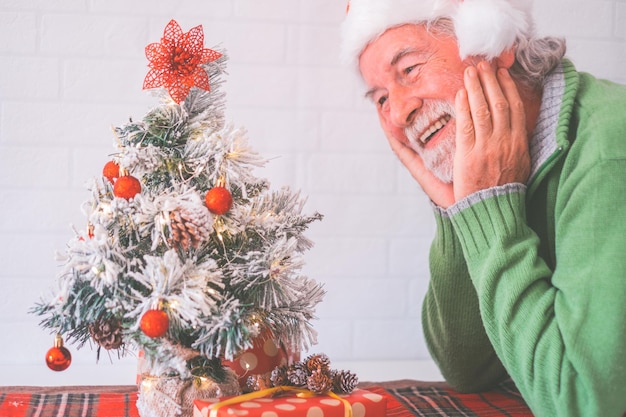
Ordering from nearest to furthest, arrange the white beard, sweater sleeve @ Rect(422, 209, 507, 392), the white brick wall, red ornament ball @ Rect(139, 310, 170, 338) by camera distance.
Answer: red ornament ball @ Rect(139, 310, 170, 338), the white beard, sweater sleeve @ Rect(422, 209, 507, 392), the white brick wall

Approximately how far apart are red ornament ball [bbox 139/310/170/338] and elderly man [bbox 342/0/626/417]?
0.48 metres

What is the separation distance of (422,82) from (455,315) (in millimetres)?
481

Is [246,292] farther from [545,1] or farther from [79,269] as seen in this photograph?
[545,1]

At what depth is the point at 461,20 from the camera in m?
1.24

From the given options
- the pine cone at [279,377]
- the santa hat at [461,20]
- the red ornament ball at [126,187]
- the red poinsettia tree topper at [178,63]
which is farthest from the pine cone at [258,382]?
the santa hat at [461,20]

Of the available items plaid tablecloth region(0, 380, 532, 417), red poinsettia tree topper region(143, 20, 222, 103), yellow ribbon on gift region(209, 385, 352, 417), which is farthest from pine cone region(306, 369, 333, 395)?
red poinsettia tree topper region(143, 20, 222, 103)

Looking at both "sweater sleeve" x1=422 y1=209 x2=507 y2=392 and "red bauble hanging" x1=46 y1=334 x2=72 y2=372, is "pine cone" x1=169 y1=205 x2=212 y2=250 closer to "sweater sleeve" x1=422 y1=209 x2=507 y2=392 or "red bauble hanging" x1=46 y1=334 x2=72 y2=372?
"red bauble hanging" x1=46 y1=334 x2=72 y2=372

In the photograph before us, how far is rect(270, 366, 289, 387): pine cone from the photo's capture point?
1.01 meters

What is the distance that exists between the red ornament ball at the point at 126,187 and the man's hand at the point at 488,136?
0.51m

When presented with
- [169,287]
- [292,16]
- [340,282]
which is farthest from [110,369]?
[292,16]

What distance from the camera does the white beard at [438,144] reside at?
4.14 feet

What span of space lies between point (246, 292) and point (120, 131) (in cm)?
30

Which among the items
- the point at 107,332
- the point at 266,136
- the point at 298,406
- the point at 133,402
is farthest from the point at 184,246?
the point at 266,136

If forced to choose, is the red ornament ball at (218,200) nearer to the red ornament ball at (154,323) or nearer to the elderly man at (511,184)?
the red ornament ball at (154,323)
